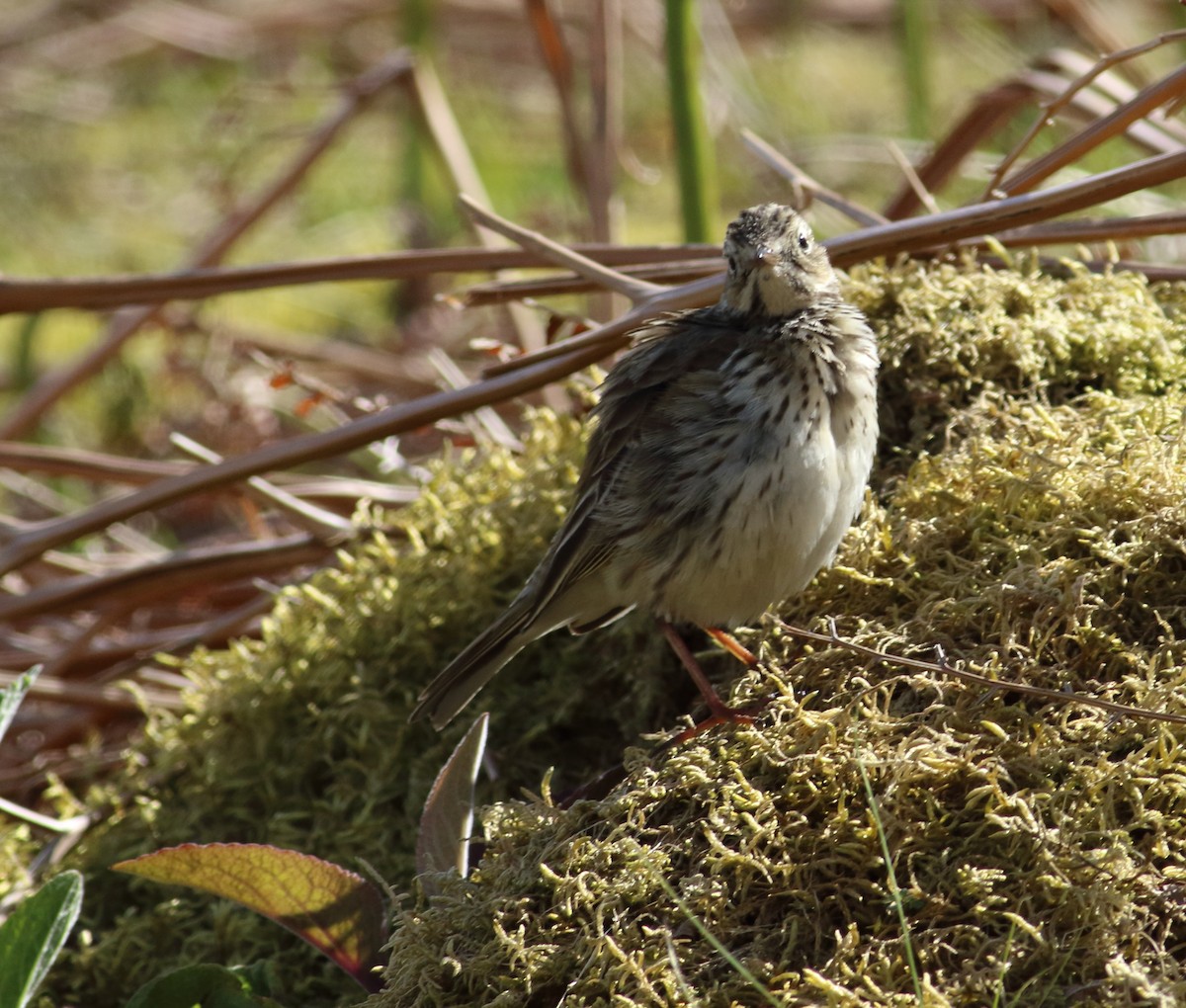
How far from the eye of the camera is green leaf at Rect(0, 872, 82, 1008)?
2205 mm

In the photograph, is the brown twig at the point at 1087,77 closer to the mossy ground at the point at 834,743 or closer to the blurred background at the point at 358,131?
the mossy ground at the point at 834,743

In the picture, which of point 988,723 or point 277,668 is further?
point 277,668

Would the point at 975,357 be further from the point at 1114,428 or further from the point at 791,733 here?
the point at 791,733

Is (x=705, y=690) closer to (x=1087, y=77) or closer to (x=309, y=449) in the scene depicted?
(x=309, y=449)

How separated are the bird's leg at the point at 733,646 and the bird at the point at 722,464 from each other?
23 mm

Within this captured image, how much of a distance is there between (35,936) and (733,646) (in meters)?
1.39

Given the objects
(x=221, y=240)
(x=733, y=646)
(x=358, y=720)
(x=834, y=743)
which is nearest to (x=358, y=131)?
(x=221, y=240)

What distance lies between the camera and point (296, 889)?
244cm

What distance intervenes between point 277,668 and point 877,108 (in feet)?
21.3

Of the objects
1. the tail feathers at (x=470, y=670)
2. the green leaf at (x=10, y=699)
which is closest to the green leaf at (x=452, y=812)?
the tail feathers at (x=470, y=670)

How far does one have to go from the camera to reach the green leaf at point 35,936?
2.21 meters

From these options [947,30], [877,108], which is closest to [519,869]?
[877,108]

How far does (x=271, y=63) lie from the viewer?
9.81 m

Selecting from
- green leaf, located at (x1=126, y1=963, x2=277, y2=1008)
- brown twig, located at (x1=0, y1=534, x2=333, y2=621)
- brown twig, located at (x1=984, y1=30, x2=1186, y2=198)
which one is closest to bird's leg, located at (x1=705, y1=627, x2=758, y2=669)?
green leaf, located at (x1=126, y1=963, x2=277, y2=1008)
